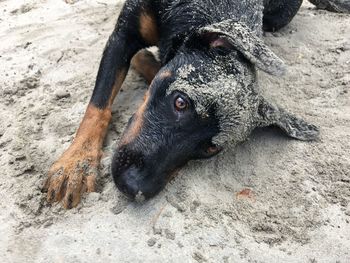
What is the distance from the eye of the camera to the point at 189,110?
11.4ft

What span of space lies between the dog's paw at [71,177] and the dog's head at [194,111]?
34 cm

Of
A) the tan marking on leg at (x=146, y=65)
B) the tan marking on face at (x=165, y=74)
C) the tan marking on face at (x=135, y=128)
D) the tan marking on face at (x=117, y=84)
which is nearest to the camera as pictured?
the tan marking on face at (x=135, y=128)

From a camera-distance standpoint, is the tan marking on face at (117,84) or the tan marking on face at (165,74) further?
the tan marking on face at (117,84)

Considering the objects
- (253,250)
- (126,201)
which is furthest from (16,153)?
(253,250)

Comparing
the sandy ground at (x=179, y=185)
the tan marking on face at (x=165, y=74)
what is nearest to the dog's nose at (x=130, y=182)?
the sandy ground at (x=179, y=185)

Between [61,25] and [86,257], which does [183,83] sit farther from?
[61,25]

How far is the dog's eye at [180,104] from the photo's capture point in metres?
3.47

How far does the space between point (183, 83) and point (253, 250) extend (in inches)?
50.6

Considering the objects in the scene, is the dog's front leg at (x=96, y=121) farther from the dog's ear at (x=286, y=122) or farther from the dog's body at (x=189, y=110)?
the dog's ear at (x=286, y=122)

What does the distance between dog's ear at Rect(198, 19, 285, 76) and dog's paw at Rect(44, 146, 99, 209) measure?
1341 millimetres

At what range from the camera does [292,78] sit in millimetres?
5141

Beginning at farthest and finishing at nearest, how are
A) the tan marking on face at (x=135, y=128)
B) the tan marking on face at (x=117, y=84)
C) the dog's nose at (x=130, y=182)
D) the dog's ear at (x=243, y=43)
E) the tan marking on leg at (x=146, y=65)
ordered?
1. the tan marking on leg at (x=146, y=65)
2. the tan marking on face at (x=117, y=84)
3. the tan marking on face at (x=135, y=128)
4. the dog's nose at (x=130, y=182)
5. the dog's ear at (x=243, y=43)

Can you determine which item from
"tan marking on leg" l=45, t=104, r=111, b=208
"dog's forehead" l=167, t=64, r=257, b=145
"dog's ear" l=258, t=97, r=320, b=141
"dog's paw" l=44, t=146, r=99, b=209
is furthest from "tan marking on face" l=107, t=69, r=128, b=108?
"dog's ear" l=258, t=97, r=320, b=141

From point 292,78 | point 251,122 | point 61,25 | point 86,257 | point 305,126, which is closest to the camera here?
point 86,257
